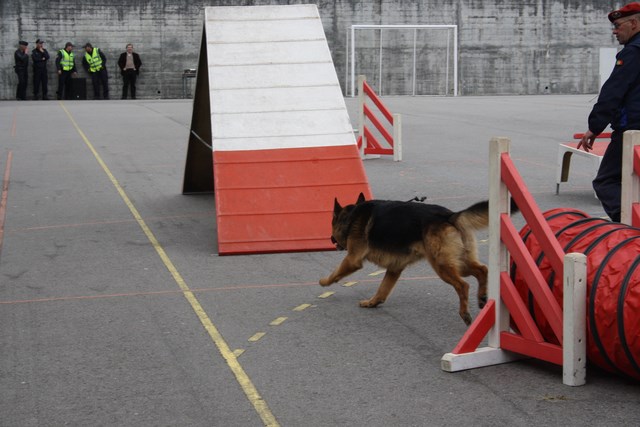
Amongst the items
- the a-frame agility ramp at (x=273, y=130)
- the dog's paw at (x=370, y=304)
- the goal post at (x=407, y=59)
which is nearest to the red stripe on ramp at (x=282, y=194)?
the a-frame agility ramp at (x=273, y=130)

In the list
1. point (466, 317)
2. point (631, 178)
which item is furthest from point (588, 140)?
point (466, 317)

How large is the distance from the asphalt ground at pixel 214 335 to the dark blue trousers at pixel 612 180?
1.43 meters

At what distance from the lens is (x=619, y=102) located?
25.1 ft

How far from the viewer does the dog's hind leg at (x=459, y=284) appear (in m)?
6.64

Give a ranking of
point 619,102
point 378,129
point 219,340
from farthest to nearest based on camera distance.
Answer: point 378,129 < point 619,102 < point 219,340

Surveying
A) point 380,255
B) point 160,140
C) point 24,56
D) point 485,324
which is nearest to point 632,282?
point 485,324

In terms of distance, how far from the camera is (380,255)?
7.16 metres

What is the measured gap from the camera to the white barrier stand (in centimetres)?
525

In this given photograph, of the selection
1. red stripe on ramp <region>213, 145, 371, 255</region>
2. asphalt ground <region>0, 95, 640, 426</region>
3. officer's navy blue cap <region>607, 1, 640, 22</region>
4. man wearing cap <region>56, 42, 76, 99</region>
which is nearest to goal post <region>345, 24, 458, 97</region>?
man wearing cap <region>56, 42, 76, 99</region>

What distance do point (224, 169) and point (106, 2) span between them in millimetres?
32101

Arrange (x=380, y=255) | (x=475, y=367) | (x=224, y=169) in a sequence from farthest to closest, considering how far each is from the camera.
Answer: (x=224, y=169)
(x=380, y=255)
(x=475, y=367)

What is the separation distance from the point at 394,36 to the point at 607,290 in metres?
37.3

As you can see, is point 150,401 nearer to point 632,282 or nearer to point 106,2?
point 632,282

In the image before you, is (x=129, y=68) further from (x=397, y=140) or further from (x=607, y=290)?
(x=607, y=290)
